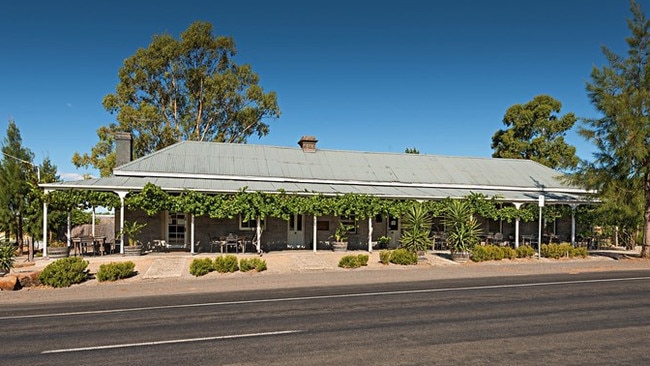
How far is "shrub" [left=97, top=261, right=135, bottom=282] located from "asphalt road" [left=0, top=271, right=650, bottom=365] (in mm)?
3134

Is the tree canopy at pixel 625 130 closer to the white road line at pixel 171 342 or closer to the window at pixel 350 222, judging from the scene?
the window at pixel 350 222

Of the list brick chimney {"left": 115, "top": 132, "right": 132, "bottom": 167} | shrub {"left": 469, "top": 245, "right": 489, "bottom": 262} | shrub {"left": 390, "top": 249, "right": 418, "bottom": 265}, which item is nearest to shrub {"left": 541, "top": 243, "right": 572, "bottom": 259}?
shrub {"left": 469, "top": 245, "right": 489, "bottom": 262}

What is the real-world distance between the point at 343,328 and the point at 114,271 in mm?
8995

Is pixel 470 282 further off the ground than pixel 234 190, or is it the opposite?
pixel 234 190

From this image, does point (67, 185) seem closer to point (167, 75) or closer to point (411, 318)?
point (411, 318)

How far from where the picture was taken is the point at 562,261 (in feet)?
59.7

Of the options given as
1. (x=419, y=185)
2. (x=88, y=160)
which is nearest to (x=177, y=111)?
(x=88, y=160)

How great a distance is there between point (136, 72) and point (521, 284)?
100 ft

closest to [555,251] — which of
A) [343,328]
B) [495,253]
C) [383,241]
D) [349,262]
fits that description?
[495,253]

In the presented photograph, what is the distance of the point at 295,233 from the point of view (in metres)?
21.2

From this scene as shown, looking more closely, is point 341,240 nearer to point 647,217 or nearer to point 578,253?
point 578,253

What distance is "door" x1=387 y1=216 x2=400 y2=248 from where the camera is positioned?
22.4 meters

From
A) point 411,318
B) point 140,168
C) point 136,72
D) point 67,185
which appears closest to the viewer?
point 411,318

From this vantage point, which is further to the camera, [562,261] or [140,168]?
[140,168]
